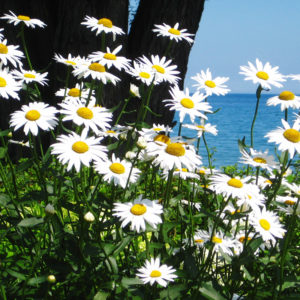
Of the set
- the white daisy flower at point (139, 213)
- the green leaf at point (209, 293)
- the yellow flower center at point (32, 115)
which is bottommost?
the green leaf at point (209, 293)

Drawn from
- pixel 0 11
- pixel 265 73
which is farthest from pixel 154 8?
pixel 265 73

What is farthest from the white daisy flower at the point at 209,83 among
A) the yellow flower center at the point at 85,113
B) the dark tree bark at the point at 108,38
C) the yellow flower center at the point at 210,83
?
the dark tree bark at the point at 108,38

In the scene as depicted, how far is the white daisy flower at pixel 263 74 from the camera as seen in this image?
1.74 m

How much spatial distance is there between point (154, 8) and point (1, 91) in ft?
9.13

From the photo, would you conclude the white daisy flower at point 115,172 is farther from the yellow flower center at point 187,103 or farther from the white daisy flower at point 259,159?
the white daisy flower at point 259,159

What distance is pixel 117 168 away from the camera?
161 centimetres

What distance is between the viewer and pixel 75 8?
402 cm

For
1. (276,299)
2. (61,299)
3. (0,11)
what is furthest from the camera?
(0,11)

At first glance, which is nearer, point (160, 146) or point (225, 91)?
point (160, 146)

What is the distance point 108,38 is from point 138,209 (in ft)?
9.68

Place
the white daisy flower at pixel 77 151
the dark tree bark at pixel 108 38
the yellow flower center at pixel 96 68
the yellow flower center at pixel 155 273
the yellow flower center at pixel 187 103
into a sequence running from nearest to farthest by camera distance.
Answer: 1. the white daisy flower at pixel 77 151
2. the yellow flower center at pixel 155 273
3. the yellow flower center at pixel 187 103
4. the yellow flower center at pixel 96 68
5. the dark tree bark at pixel 108 38

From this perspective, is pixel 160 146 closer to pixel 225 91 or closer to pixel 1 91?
pixel 225 91

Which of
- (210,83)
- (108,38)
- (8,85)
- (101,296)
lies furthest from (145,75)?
(108,38)

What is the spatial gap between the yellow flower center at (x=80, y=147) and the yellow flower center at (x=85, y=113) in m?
0.12
